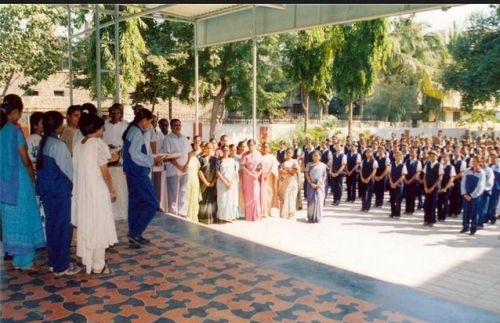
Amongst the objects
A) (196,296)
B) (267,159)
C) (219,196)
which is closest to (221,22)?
(267,159)

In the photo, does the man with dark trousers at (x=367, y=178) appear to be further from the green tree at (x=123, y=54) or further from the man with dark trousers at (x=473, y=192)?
the green tree at (x=123, y=54)

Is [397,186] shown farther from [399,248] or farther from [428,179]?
[399,248]

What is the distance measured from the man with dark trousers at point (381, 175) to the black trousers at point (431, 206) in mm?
1753

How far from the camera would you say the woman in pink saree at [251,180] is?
915 centimetres

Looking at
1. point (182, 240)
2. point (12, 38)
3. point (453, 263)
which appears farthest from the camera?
point (12, 38)

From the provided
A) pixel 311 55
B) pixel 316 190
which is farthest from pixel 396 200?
pixel 311 55

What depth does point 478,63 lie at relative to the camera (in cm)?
1886

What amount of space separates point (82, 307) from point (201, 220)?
5125mm

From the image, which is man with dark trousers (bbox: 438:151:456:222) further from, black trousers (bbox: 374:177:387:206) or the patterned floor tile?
the patterned floor tile

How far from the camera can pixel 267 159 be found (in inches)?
378

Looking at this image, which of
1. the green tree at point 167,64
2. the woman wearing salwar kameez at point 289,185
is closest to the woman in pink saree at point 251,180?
the woman wearing salwar kameez at point 289,185

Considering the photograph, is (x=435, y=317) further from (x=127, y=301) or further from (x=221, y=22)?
(x=221, y=22)

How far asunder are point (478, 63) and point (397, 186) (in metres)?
11.6

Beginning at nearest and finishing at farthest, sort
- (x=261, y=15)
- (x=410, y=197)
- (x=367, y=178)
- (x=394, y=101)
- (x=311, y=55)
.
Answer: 1. (x=261, y=15)
2. (x=410, y=197)
3. (x=367, y=178)
4. (x=311, y=55)
5. (x=394, y=101)
